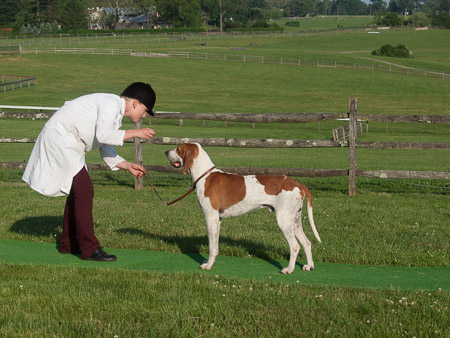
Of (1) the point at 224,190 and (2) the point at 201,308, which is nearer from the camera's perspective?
(2) the point at 201,308

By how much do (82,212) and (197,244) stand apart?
1888 millimetres

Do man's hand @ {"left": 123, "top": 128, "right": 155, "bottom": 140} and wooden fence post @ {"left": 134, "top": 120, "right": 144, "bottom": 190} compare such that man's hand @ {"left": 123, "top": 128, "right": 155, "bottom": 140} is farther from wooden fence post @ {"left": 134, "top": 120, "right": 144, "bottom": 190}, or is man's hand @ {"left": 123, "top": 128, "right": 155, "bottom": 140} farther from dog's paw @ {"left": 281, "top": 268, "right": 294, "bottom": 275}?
wooden fence post @ {"left": 134, "top": 120, "right": 144, "bottom": 190}

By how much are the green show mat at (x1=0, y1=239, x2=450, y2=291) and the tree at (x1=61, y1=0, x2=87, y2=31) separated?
128 metres

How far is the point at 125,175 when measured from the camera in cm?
1695

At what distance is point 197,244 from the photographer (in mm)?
8797

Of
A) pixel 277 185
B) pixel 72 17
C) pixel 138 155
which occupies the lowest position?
pixel 138 155

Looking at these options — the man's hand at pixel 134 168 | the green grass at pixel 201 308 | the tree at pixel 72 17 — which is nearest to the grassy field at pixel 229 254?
the green grass at pixel 201 308

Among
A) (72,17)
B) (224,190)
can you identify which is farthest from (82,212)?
(72,17)

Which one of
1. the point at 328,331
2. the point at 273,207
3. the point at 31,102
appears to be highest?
the point at 273,207

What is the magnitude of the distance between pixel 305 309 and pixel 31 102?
165 feet

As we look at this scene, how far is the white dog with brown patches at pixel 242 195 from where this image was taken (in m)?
6.86

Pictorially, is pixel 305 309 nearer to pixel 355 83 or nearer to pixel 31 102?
pixel 31 102

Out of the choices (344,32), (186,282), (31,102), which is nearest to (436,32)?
(344,32)

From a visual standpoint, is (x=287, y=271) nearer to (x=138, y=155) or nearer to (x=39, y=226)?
(x=39, y=226)
